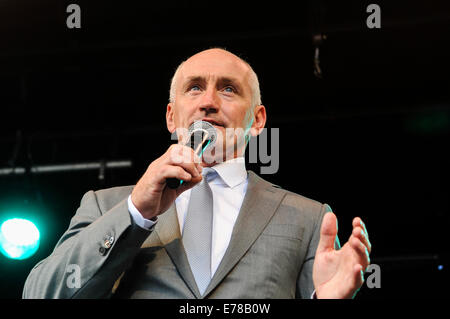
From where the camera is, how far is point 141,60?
11.8 ft

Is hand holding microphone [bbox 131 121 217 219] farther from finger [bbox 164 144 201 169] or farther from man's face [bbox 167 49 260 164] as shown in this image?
man's face [bbox 167 49 260 164]

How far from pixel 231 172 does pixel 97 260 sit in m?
0.55

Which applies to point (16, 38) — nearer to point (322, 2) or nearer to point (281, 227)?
point (322, 2)

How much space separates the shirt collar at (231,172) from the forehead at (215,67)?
29 cm

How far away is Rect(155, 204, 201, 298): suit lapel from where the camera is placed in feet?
4.35

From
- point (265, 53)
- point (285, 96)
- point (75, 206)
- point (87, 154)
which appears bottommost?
point (75, 206)

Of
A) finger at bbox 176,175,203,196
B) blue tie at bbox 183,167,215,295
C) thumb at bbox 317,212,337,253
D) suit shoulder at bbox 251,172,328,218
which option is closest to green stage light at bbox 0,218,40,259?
blue tie at bbox 183,167,215,295

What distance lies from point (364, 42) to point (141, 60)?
1.40m

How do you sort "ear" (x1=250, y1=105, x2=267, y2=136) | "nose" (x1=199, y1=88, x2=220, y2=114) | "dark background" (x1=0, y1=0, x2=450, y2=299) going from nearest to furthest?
"nose" (x1=199, y1=88, x2=220, y2=114) → "ear" (x1=250, y1=105, x2=267, y2=136) → "dark background" (x1=0, y1=0, x2=450, y2=299)

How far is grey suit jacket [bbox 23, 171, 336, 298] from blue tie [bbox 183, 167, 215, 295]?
2 centimetres

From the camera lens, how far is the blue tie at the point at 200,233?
53.4 inches

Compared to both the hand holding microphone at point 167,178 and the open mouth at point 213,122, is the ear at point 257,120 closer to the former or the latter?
the open mouth at point 213,122

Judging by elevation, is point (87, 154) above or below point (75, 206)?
above
